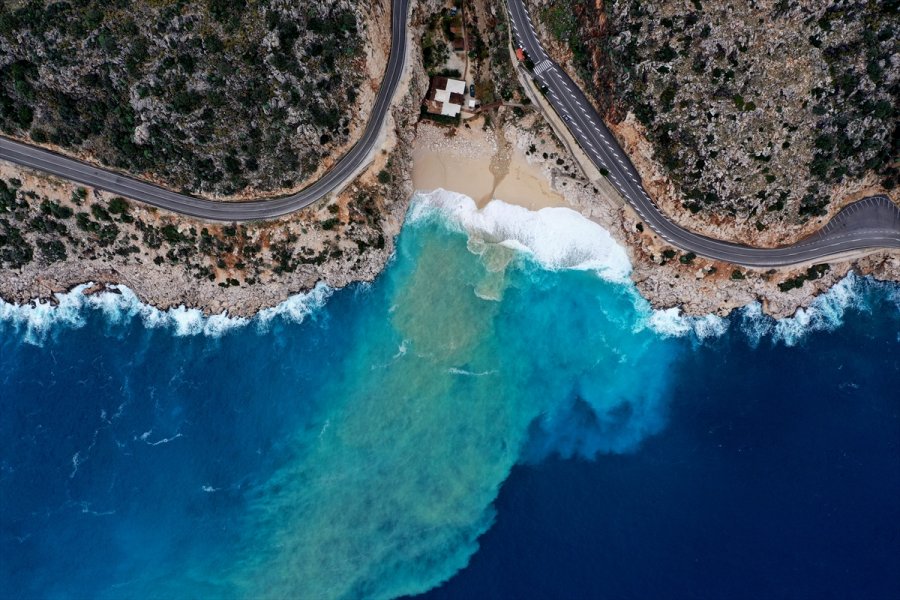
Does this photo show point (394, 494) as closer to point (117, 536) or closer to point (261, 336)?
point (261, 336)

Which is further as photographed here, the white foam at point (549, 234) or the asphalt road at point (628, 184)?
the white foam at point (549, 234)

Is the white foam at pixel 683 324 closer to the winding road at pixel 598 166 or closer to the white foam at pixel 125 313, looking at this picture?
the winding road at pixel 598 166

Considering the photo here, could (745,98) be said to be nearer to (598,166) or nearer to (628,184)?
(628,184)

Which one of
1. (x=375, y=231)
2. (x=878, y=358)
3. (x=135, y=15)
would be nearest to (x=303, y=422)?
(x=375, y=231)

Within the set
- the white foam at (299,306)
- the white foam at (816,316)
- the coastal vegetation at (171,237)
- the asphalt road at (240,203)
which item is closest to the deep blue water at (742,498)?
the white foam at (816,316)

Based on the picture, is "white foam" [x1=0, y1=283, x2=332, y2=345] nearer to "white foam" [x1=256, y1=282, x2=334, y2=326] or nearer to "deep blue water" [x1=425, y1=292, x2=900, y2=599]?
"white foam" [x1=256, y1=282, x2=334, y2=326]
